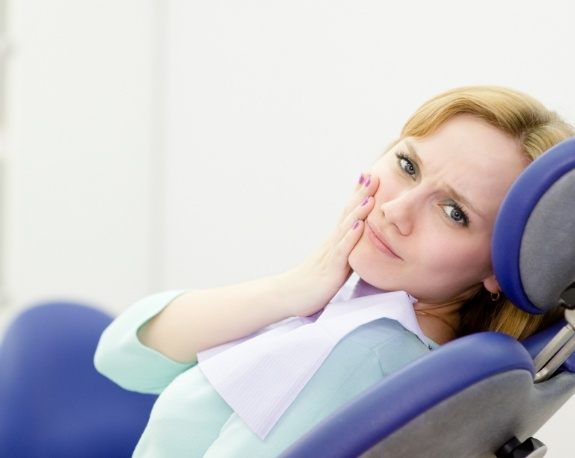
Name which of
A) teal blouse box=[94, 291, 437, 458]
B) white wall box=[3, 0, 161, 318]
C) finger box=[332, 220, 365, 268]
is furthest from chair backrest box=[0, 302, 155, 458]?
white wall box=[3, 0, 161, 318]

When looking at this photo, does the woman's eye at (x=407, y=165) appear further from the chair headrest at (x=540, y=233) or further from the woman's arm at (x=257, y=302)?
the chair headrest at (x=540, y=233)

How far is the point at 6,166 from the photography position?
2.78m

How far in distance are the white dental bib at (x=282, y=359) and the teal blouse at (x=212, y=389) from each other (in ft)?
0.04

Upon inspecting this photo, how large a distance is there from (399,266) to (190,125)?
80.1 inches

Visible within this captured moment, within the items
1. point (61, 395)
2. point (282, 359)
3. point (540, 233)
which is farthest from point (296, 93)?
point (540, 233)

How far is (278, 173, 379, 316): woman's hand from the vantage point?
109 centimetres

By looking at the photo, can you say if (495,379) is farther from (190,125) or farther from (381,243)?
(190,125)

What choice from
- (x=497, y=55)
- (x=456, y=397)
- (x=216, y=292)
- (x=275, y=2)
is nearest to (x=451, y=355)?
(x=456, y=397)

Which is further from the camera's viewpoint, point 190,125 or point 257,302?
point 190,125

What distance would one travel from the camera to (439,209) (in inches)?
40.9

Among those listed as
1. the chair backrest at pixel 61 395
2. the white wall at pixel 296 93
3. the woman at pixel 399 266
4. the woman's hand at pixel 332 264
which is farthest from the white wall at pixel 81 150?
the woman's hand at pixel 332 264

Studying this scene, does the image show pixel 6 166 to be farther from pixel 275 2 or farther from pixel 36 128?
pixel 275 2

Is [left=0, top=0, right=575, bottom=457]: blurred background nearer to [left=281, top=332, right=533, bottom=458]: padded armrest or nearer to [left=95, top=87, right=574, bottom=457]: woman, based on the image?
[left=95, top=87, right=574, bottom=457]: woman

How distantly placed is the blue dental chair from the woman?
175mm
